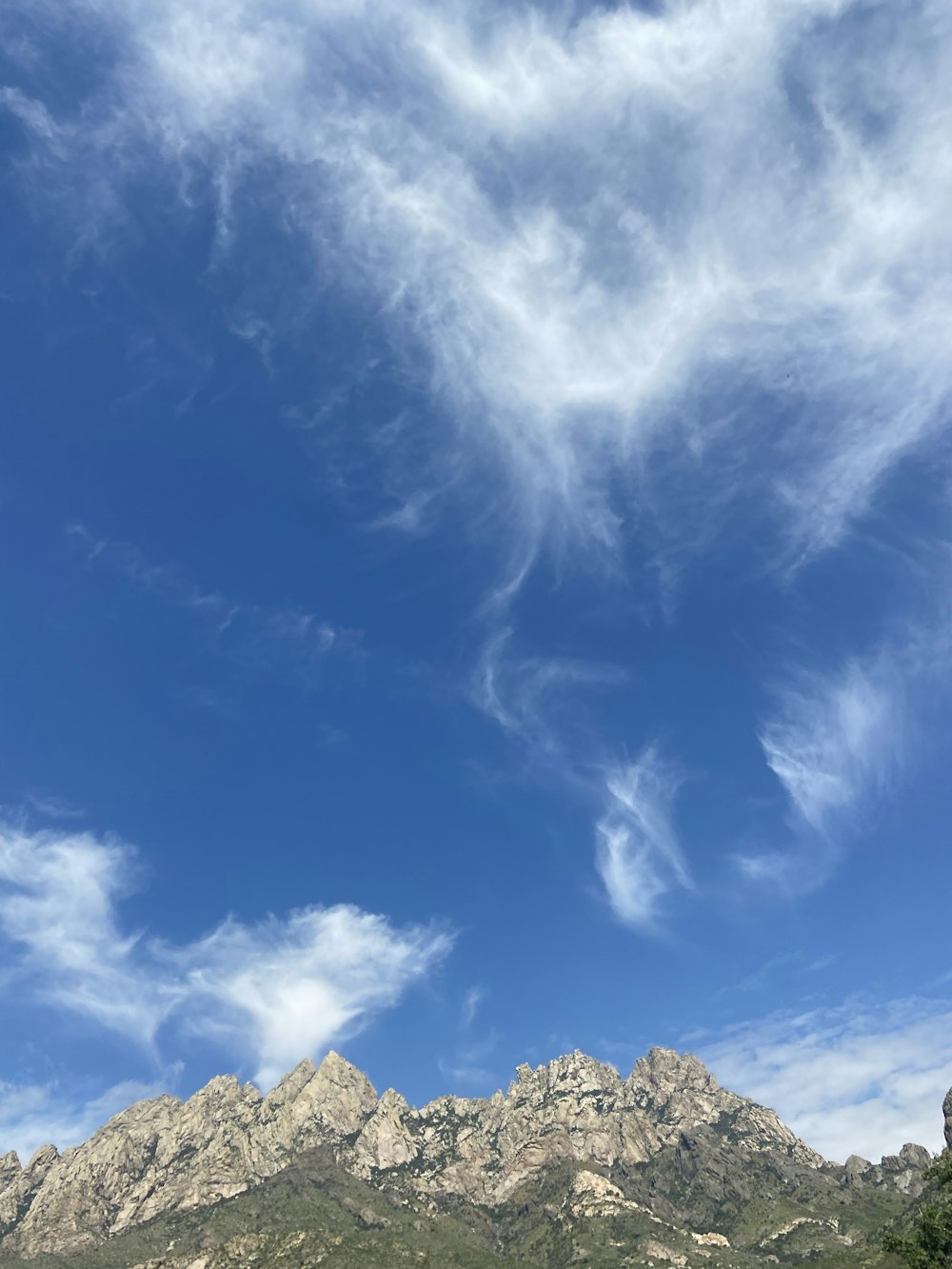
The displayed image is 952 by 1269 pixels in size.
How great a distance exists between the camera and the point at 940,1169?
159 meters

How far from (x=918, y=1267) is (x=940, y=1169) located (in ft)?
72.2

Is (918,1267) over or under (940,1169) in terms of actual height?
under

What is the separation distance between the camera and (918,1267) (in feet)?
467

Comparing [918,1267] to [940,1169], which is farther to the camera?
[940,1169]
